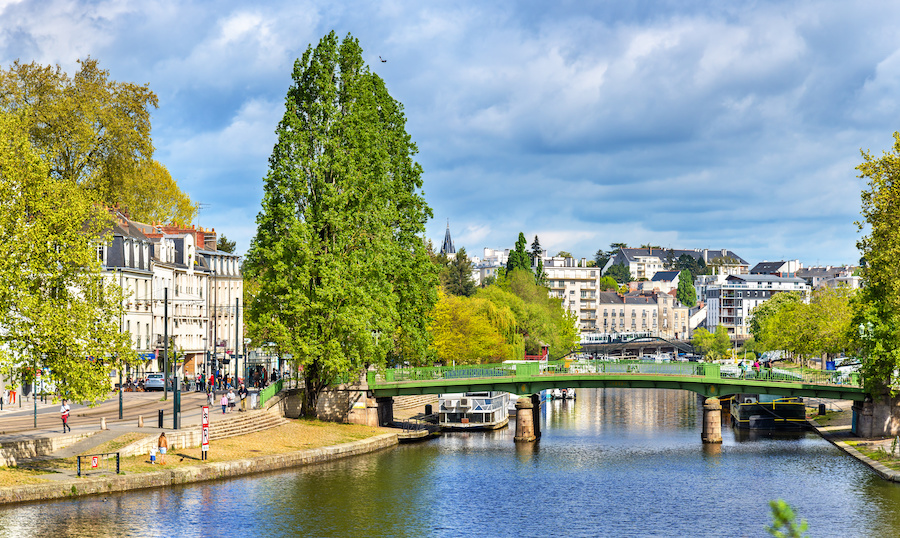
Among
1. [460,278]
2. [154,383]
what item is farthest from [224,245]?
[154,383]

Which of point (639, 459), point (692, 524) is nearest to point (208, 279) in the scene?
point (639, 459)

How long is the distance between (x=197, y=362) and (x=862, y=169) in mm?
75957

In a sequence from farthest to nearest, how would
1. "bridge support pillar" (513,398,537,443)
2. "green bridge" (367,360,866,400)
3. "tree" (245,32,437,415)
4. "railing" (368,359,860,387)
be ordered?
1. "bridge support pillar" (513,398,537,443)
2. "railing" (368,359,860,387)
3. "green bridge" (367,360,866,400)
4. "tree" (245,32,437,415)

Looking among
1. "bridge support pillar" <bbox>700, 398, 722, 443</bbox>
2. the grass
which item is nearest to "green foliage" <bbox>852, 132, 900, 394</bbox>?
"bridge support pillar" <bbox>700, 398, 722, 443</bbox>

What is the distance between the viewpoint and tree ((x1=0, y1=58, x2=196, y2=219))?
262 ft

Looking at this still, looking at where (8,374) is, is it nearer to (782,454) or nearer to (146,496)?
(146,496)

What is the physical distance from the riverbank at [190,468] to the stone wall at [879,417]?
31800 millimetres

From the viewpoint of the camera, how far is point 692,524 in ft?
144

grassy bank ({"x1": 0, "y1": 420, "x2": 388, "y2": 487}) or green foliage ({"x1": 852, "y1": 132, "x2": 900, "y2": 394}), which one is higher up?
green foliage ({"x1": 852, "y1": 132, "x2": 900, "y2": 394})

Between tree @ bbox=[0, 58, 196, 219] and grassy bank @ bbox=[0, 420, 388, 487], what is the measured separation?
2662 centimetres

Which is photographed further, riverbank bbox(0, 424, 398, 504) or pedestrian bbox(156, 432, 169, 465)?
pedestrian bbox(156, 432, 169, 465)

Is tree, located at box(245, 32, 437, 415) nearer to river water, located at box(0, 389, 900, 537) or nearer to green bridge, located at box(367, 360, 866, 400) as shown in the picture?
green bridge, located at box(367, 360, 866, 400)

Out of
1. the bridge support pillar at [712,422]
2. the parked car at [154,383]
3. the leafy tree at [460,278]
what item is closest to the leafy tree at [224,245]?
the leafy tree at [460,278]

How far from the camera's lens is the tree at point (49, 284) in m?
43.2
